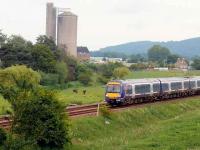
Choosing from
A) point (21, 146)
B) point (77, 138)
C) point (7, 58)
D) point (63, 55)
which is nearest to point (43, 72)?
point (7, 58)

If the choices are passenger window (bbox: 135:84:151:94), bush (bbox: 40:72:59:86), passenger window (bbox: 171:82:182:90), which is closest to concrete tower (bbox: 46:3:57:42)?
bush (bbox: 40:72:59:86)

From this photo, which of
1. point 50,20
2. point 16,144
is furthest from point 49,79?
point 50,20

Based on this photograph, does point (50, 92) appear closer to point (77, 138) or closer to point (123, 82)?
point (77, 138)

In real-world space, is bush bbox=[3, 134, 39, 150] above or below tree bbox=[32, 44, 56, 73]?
below

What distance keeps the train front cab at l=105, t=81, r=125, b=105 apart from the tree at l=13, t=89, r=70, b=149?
57.9 feet

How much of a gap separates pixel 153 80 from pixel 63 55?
5049cm

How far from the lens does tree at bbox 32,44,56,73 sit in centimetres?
7888

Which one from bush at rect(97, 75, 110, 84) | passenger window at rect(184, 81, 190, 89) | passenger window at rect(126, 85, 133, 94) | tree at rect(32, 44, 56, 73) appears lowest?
bush at rect(97, 75, 110, 84)

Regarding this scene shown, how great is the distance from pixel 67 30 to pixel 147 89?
104503mm

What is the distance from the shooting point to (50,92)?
25.5m

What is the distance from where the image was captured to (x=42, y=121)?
2450 centimetres

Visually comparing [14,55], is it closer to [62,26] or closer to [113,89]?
[113,89]

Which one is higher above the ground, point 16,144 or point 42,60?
point 42,60

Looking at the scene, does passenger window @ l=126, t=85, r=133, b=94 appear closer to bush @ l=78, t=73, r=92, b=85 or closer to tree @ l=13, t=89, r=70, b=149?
tree @ l=13, t=89, r=70, b=149
